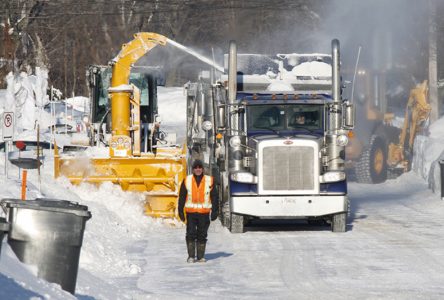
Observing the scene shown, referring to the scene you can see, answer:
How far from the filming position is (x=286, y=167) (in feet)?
A: 64.2

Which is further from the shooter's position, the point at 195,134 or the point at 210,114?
the point at 195,134

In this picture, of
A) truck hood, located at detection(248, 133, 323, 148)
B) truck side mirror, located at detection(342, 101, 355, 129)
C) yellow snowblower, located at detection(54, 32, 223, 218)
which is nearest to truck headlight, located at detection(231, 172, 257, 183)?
truck hood, located at detection(248, 133, 323, 148)

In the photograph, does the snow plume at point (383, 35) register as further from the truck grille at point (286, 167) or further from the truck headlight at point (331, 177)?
the truck grille at point (286, 167)

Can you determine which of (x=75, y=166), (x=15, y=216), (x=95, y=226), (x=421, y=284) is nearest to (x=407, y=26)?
(x=75, y=166)

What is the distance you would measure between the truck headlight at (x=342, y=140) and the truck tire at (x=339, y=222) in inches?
45.6

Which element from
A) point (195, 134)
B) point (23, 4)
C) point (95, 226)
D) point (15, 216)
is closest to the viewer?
point (15, 216)

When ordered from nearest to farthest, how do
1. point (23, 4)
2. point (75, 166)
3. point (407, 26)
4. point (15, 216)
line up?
point (15, 216) → point (75, 166) → point (407, 26) → point (23, 4)

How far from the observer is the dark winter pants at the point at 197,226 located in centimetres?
1602

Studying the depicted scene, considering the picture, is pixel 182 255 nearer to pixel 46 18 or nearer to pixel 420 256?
pixel 420 256

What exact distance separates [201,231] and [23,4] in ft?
165

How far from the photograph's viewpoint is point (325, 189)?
1983cm

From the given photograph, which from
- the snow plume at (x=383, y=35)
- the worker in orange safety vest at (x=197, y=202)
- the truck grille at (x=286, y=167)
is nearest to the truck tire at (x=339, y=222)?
the truck grille at (x=286, y=167)

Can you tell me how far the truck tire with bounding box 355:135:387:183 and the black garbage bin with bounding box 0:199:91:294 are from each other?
2186cm

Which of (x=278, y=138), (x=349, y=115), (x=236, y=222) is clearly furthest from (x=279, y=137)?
(x=236, y=222)
